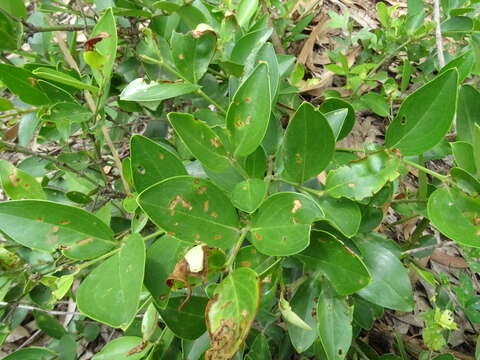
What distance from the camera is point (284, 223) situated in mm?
539

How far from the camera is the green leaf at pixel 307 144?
0.55m

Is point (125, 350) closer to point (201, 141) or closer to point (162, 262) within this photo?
point (162, 262)

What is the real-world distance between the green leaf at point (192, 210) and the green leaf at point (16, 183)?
34 cm

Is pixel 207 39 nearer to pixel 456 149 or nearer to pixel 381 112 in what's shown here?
pixel 456 149

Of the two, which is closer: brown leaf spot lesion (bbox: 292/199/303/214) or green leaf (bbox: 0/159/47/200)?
brown leaf spot lesion (bbox: 292/199/303/214)

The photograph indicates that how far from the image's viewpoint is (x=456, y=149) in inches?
23.0

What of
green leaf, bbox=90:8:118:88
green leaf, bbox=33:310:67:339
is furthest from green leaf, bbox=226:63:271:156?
green leaf, bbox=33:310:67:339

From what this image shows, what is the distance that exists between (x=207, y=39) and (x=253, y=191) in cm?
29

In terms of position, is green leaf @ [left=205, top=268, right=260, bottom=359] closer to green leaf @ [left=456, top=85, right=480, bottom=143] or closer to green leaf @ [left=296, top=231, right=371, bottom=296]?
green leaf @ [left=296, top=231, right=371, bottom=296]

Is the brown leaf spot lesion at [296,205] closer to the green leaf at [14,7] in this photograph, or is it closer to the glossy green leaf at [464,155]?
the glossy green leaf at [464,155]

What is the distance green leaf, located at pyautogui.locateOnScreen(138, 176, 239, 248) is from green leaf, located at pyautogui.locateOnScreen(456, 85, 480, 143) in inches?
14.8

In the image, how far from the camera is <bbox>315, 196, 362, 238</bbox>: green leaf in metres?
0.57

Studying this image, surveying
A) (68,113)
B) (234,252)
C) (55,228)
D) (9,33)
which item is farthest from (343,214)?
(9,33)

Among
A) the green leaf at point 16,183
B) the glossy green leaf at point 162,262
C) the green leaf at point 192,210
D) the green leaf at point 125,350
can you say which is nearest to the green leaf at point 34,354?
the green leaf at point 125,350
